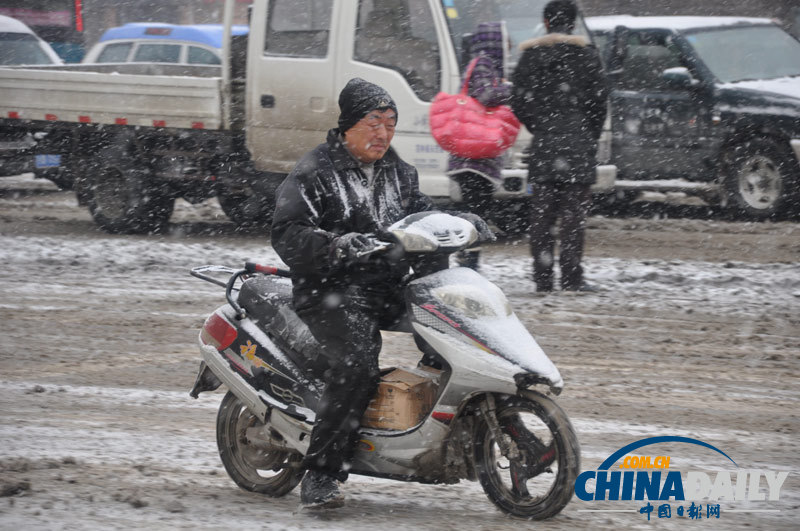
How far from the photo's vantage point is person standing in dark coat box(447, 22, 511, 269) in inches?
349

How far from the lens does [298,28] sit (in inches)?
479

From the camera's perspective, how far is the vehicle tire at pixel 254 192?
12.6 m

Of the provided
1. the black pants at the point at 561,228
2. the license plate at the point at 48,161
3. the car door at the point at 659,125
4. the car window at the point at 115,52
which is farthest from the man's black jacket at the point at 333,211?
the car window at the point at 115,52

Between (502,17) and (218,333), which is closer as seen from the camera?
(218,333)

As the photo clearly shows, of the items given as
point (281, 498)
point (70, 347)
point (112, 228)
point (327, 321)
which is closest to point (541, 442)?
point (327, 321)

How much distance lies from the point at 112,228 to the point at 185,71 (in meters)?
2.81

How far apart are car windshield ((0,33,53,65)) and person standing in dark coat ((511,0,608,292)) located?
12049 millimetres

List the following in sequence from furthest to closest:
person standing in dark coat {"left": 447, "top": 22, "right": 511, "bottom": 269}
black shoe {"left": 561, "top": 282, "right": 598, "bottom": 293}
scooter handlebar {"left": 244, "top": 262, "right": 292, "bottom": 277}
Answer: black shoe {"left": 561, "top": 282, "right": 598, "bottom": 293}
person standing in dark coat {"left": 447, "top": 22, "right": 511, "bottom": 269}
scooter handlebar {"left": 244, "top": 262, "right": 292, "bottom": 277}

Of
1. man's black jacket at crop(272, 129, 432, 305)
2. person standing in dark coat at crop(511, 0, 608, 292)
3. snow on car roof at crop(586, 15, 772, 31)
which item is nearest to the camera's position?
man's black jacket at crop(272, 129, 432, 305)

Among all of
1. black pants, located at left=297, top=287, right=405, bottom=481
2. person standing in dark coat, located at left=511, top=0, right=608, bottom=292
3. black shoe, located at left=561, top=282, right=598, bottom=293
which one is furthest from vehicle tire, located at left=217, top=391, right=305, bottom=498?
black shoe, located at left=561, top=282, right=598, bottom=293

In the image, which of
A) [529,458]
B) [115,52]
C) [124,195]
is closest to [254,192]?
[124,195]

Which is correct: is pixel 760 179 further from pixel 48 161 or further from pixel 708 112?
pixel 48 161

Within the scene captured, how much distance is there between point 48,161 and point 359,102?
1024cm

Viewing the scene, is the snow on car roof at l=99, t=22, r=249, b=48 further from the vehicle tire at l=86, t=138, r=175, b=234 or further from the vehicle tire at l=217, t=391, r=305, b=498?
the vehicle tire at l=217, t=391, r=305, b=498
